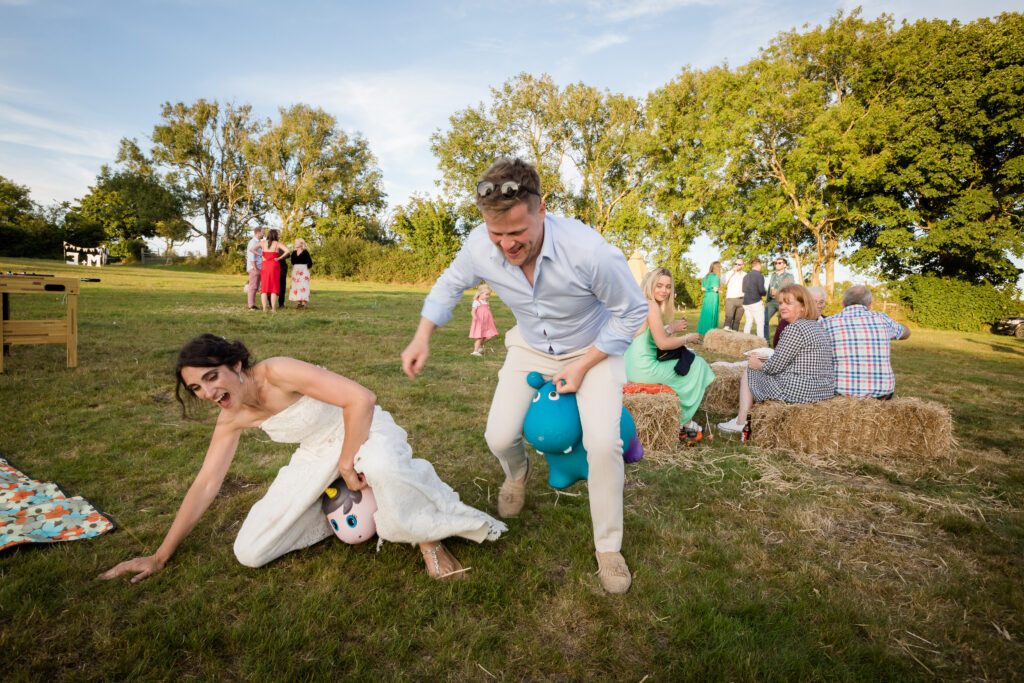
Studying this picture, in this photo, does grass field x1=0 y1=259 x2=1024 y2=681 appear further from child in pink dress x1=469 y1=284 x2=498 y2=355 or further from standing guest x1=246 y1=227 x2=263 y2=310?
standing guest x1=246 y1=227 x2=263 y2=310

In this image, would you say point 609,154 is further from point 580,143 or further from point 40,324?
point 40,324

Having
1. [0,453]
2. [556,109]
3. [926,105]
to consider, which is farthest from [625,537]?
[556,109]

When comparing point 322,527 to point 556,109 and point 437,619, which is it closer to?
point 437,619

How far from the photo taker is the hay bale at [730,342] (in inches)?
489

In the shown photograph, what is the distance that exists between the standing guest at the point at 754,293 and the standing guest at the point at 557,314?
12250mm

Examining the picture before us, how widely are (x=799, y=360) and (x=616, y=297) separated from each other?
4.06 meters

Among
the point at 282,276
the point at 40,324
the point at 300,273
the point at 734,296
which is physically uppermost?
the point at 734,296

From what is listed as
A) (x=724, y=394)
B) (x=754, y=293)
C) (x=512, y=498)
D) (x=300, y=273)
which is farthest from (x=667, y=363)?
(x=300, y=273)

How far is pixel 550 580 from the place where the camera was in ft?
9.48

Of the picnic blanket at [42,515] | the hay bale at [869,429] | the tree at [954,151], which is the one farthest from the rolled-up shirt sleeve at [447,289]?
the tree at [954,151]

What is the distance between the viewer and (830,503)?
13.5 ft

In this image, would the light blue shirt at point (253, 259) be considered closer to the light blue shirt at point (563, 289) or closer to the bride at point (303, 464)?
the bride at point (303, 464)

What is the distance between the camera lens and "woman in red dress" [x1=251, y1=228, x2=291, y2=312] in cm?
1329

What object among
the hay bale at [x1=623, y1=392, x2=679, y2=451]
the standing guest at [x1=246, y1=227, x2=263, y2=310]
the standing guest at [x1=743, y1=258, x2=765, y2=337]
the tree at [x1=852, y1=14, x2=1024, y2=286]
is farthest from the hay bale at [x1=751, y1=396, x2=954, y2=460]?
the tree at [x1=852, y1=14, x2=1024, y2=286]
